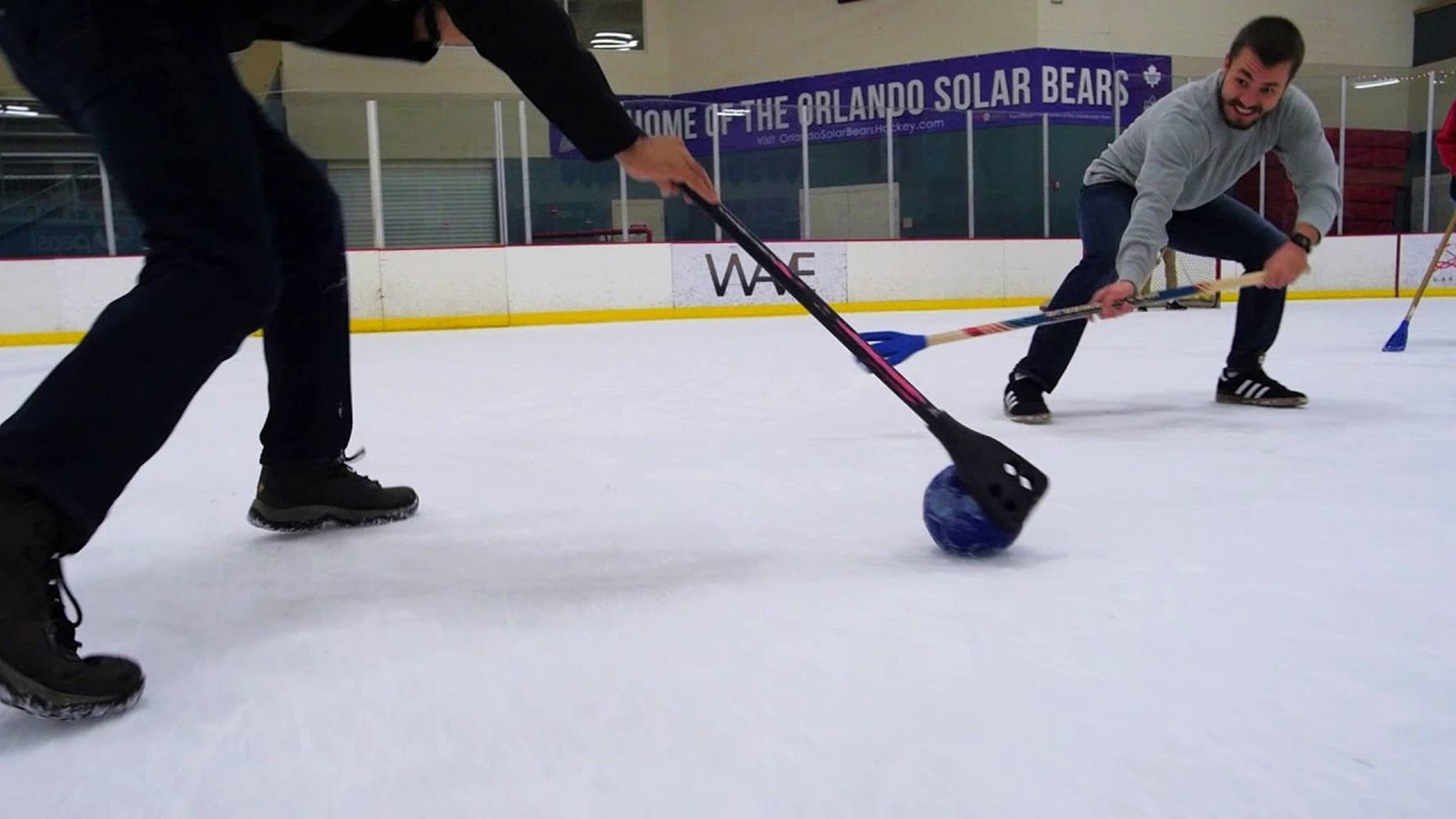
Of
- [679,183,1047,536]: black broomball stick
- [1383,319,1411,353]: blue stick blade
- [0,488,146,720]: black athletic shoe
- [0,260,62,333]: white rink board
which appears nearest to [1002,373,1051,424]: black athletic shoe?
[679,183,1047,536]: black broomball stick

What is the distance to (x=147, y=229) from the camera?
3.85ft

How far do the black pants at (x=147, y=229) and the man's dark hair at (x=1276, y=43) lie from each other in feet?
7.49

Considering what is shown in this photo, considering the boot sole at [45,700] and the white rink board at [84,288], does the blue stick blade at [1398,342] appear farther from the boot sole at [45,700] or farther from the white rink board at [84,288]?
the white rink board at [84,288]

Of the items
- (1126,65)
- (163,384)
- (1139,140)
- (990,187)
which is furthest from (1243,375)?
(1126,65)

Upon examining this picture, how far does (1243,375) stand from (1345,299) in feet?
22.8

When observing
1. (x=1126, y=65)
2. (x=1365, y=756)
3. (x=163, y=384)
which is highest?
(x=1126, y=65)

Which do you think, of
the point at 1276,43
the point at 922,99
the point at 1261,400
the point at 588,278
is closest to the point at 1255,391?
the point at 1261,400

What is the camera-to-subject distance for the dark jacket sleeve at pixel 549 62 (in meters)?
1.30

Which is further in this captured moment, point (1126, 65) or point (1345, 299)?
point (1126, 65)

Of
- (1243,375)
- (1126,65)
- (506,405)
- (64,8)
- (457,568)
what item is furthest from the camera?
(1126,65)

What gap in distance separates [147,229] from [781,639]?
0.77 metres

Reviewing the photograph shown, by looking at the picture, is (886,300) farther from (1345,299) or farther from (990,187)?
(1345,299)

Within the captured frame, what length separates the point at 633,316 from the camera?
8391 mm

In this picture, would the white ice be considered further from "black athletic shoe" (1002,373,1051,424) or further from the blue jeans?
the blue jeans
